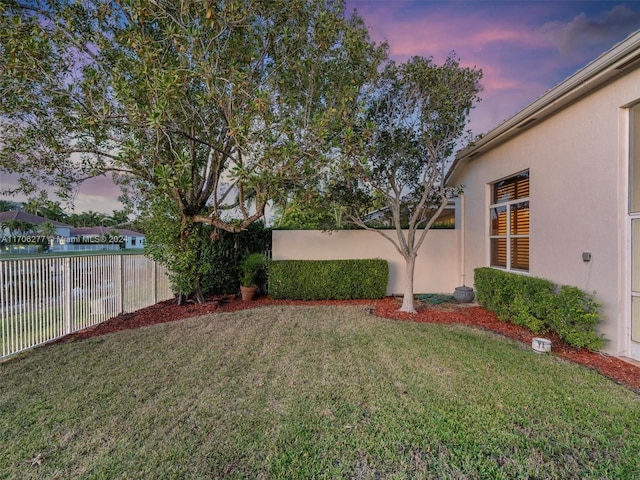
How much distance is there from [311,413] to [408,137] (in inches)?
233

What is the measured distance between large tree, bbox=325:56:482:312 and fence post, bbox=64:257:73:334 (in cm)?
517

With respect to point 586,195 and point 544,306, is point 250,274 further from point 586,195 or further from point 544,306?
point 586,195

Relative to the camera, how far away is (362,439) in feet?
8.05

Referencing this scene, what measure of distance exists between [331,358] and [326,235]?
5068mm

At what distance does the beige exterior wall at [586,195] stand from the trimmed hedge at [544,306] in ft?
0.85

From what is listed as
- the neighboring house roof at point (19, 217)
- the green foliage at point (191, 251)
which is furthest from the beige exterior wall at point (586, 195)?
the neighboring house roof at point (19, 217)

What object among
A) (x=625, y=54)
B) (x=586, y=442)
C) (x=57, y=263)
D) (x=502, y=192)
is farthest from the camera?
(x=502, y=192)

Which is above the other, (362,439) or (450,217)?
(450,217)

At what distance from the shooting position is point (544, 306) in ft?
16.3

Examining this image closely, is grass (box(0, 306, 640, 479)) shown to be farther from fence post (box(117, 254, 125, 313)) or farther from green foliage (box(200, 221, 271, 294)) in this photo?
green foliage (box(200, 221, 271, 294))

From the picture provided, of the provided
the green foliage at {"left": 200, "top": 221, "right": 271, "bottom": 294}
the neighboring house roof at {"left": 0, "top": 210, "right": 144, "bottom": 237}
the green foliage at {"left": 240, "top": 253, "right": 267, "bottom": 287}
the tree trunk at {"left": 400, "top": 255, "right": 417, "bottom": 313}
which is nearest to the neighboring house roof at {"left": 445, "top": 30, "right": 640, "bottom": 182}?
the tree trunk at {"left": 400, "top": 255, "right": 417, "bottom": 313}

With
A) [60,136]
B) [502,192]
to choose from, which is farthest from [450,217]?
[60,136]

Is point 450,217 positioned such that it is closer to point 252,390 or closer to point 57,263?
point 252,390

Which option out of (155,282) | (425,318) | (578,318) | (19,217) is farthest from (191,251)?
(19,217)
